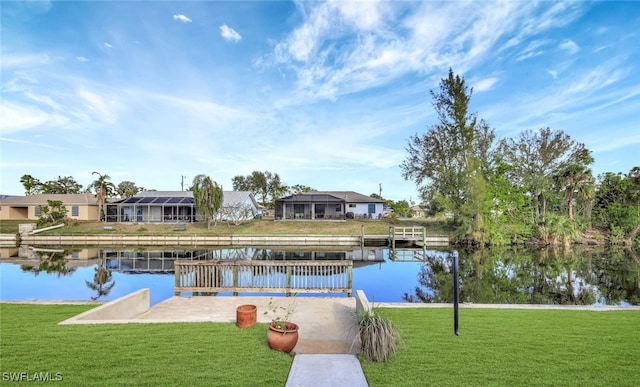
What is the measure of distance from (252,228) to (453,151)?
19511 millimetres

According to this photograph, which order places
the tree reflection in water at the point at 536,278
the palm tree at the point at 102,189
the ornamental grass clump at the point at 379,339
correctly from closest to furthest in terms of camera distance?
1. the ornamental grass clump at the point at 379,339
2. the tree reflection in water at the point at 536,278
3. the palm tree at the point at 102,189

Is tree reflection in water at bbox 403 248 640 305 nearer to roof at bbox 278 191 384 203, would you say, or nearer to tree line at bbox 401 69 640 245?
tree line at bbox 401 69 640 245

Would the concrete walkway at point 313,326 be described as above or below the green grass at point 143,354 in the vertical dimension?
below

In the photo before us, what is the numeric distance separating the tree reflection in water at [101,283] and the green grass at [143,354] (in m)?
6.40

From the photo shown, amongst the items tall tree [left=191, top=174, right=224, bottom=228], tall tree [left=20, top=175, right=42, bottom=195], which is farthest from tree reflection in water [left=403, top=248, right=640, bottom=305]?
tall tree [left=20, top=175, right=42, bottom=195]

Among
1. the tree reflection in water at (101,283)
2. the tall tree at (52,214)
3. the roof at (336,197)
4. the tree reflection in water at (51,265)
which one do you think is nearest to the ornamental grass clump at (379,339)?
the tree reflection in water at (101,283)

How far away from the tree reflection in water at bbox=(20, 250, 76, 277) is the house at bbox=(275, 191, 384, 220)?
64.7ft

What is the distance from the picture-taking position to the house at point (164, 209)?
3155 centimetres

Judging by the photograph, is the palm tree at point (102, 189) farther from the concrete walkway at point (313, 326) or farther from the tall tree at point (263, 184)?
the concrete walkway at point (313, 326)

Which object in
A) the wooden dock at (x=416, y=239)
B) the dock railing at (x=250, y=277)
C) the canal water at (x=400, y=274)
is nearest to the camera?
the dock railing at (x=250, y=277)

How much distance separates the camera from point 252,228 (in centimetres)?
2895

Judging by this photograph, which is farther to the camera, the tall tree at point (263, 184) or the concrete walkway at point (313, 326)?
the tall tree at point (263, 184)

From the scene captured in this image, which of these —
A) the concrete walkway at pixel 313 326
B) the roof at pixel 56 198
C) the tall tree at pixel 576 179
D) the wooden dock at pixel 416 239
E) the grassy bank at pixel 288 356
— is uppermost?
the tall tree at pixel 576 179

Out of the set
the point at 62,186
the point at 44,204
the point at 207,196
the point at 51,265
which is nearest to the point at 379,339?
the point at 51,265
